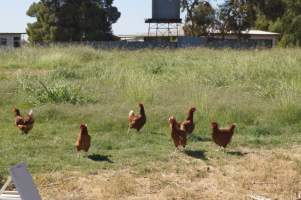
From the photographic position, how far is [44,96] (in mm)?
12078

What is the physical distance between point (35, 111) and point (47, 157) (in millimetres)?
3496

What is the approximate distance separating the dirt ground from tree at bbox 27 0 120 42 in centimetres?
3557

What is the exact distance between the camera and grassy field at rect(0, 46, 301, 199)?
21.3ft

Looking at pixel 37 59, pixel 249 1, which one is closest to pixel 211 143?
pixel 37 59

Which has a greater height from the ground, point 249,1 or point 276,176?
point 249,1

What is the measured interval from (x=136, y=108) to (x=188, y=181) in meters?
4.64

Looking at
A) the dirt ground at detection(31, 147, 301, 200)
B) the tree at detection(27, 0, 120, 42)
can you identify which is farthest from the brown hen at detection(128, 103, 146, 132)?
the tree at detection(27, 0, 120, 42)

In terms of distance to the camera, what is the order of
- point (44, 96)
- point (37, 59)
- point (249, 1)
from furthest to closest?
point (249, 1)
point (37, 59)
point (44, 96)

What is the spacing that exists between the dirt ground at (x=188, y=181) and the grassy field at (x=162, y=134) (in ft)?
0.04

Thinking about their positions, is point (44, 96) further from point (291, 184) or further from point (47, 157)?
point (291, 184)

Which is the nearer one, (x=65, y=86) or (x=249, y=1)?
(x=65, y=86)

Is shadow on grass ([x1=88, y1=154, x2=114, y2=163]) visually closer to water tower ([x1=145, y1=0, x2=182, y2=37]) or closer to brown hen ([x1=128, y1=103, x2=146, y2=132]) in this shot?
brown hen ([x1=128, y1=103, x2=146, y2=132])

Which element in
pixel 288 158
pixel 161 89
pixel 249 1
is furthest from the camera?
pixel 249 1

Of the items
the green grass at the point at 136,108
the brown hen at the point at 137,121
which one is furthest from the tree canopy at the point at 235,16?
the brown hen at the point at 137,121
